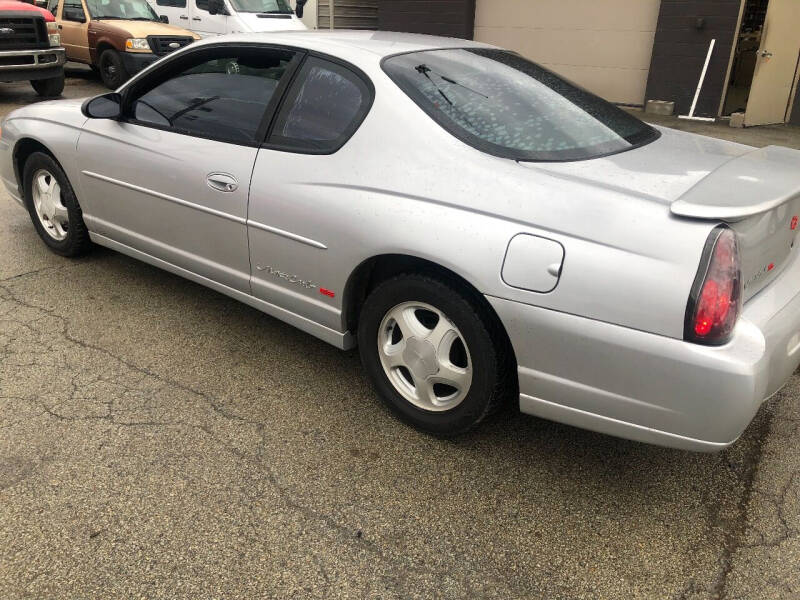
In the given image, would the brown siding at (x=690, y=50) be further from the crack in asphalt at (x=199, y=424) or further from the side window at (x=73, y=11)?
the crack in asphalt at (x=199, y=424)

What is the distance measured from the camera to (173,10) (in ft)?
42.7

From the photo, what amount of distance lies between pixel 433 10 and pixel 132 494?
39.3 ft

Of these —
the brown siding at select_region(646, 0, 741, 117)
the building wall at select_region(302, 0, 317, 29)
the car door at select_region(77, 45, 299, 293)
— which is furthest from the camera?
the building wall at select_region(302, 0, 317, 29)

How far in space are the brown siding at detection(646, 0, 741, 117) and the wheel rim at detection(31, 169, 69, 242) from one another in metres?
9.24

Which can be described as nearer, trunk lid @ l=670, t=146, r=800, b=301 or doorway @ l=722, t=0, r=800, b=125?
trunk lid @ l=670, t=146, r=800, b=301

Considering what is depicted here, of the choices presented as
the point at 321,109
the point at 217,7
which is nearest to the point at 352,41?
the point at 321,109

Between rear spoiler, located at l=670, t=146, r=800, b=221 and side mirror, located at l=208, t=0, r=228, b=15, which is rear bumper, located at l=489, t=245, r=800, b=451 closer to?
rear spoiler, located at l=670, t=146, r=800, b=221

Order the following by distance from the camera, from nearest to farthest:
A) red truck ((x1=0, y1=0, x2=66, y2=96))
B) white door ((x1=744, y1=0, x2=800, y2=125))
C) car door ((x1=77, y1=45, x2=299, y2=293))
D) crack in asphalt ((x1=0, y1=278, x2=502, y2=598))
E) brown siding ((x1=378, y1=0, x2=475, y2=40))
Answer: crack in asphalt ((x1=0, y1=278, x2=502, y2=598)) → car door ((x1=77, y1=45, x2=299, y2=293)) → white door ((x1=744, y1=0, x2=800, y2=125)) → red truck ((x1=0, y1=0, x2=66, y2=96)) → brown siding ((x1=378, y1=0, x2=475, y2=40))

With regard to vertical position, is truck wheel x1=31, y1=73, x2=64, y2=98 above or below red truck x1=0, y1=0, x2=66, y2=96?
below

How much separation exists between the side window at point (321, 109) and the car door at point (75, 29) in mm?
10555

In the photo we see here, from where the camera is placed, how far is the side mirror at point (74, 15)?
38.9ft

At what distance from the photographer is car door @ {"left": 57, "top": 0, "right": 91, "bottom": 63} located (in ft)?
38.8

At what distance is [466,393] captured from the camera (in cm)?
269

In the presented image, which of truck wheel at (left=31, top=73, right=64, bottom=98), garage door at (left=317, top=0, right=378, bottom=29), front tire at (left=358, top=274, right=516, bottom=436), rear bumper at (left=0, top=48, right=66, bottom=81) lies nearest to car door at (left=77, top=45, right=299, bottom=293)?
front tire at (left=358, top=274, right=516, bottom=436)
